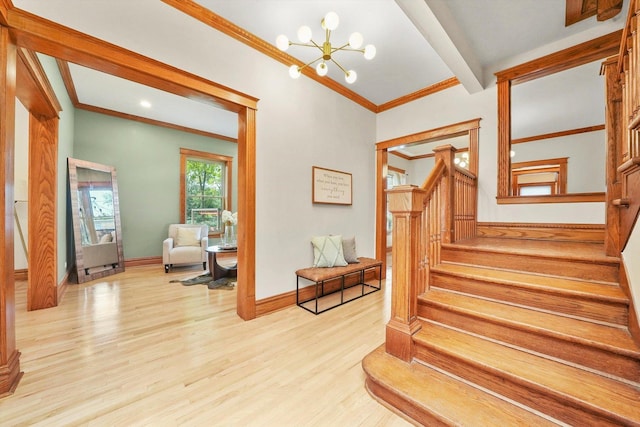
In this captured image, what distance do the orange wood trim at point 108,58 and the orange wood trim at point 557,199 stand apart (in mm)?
3341

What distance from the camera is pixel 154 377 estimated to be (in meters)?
1.71

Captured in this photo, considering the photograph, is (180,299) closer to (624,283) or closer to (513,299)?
(513,299)

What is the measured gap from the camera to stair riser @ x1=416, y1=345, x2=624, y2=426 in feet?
3.54

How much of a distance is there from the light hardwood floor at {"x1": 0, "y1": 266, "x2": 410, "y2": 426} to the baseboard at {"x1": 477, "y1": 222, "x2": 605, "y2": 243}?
1.68m

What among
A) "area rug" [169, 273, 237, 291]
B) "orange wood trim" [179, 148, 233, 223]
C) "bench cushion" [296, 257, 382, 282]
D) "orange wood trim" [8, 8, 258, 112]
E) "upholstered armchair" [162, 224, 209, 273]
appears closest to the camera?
"orange wood trim" [8, 8, 258, 112]

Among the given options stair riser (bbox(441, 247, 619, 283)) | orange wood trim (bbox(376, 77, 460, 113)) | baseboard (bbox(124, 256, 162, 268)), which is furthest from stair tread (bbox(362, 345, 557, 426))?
baseboard (bbox(124, 256, 162, 268))

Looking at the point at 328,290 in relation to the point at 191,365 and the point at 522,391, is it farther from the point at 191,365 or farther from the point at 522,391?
the point at 522,391

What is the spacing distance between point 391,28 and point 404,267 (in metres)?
2.41

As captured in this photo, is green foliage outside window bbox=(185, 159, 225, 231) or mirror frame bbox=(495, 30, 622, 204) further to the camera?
green foliage outside window bbox=(185, 159, 225, 231)

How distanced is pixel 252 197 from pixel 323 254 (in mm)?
1202

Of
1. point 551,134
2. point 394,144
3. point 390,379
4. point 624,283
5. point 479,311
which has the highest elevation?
point 551,134

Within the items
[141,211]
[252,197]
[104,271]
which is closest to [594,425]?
[252,197]

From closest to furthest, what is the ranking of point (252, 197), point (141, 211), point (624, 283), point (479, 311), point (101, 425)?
point (101, 425) → point (624, 283) → point (479, 311) → point (252, 197) → point (141, 211)

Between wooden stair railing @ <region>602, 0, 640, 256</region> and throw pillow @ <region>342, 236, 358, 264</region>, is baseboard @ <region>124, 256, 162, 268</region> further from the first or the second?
wooden stair railing @ <region>602, 0, 640, 256</region>
